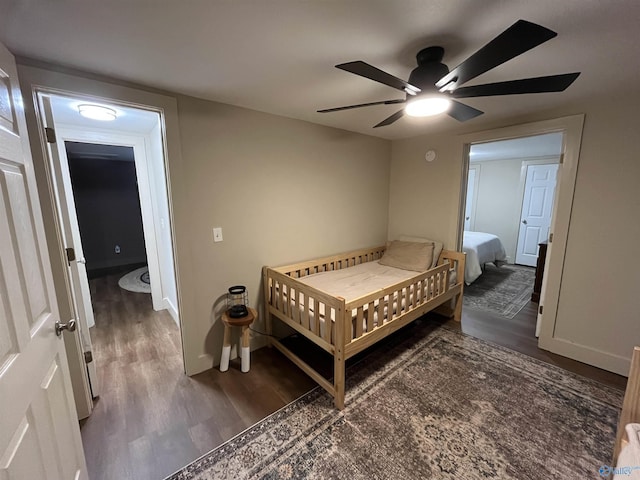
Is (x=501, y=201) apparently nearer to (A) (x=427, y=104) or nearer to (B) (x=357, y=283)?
(B) (x=357, y=283)

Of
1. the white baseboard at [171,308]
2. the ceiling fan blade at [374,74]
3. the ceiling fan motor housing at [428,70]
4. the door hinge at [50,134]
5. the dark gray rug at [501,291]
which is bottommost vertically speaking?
the dark gray rug at [501,291]

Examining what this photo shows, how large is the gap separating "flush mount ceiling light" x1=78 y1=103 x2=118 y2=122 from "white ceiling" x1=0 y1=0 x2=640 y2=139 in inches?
22.1

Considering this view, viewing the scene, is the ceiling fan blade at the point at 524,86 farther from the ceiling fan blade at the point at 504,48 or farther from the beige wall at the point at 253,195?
the beige wall at the point at 253,195

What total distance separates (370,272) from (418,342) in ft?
2.75

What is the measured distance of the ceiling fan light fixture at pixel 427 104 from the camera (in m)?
1.40

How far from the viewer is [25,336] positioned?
2.88 feet

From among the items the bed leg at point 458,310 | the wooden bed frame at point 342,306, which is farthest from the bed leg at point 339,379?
the bed leg at point 458,310

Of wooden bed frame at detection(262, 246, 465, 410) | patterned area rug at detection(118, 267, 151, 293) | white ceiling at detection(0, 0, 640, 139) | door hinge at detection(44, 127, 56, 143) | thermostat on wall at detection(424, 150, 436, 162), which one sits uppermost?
white ceiling at detection(0, 0, 640, 139)

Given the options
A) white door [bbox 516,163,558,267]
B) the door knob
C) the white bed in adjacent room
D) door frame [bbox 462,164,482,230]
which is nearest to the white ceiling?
the door knob

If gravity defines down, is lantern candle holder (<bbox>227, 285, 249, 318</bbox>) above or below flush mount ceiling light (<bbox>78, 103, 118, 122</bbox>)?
below

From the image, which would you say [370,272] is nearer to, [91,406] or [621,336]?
[621,336]

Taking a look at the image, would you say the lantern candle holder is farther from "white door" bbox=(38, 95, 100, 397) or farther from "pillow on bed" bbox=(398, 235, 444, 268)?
"pillow on bed" bbox=(398, 235, 444, 268)

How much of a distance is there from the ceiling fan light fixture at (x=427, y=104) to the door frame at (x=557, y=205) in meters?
1.57

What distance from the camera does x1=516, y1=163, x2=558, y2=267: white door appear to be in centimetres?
503
